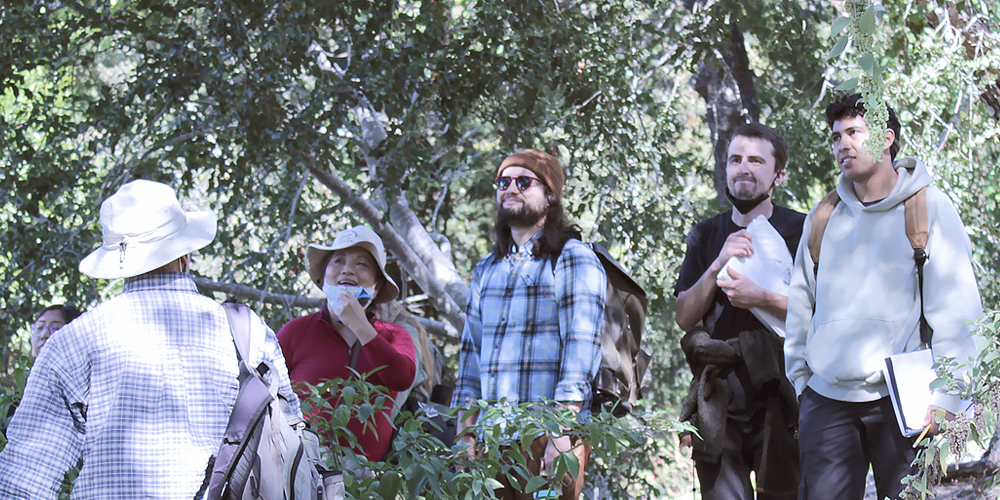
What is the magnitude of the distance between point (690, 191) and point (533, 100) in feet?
9.00

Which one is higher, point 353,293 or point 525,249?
point 525,249

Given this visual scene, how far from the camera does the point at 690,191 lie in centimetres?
814

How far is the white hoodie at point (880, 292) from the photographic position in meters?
2.79

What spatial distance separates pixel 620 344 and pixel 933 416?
1173 millimetres

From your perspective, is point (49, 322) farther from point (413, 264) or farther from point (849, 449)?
Result: point (849, 449)

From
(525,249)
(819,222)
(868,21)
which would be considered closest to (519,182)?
(525,249)

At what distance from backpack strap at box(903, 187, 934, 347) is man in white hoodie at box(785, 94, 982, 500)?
2cm

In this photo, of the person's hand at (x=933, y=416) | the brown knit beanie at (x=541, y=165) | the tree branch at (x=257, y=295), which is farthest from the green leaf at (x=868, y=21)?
the tree branch at (x=257, y=295)

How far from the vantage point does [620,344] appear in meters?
3.62

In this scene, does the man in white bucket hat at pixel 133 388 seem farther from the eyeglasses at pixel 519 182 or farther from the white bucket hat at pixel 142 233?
the eyeglasses at pixel 519 182

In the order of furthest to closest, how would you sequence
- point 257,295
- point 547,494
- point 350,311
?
1. point 257,295
2. point 350,311
3. point 547,494

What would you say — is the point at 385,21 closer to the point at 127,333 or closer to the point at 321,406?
the point at 321,406

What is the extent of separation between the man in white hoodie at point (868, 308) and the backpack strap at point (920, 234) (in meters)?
0.02

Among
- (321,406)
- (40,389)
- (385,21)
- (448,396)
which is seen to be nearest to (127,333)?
(40,389)
